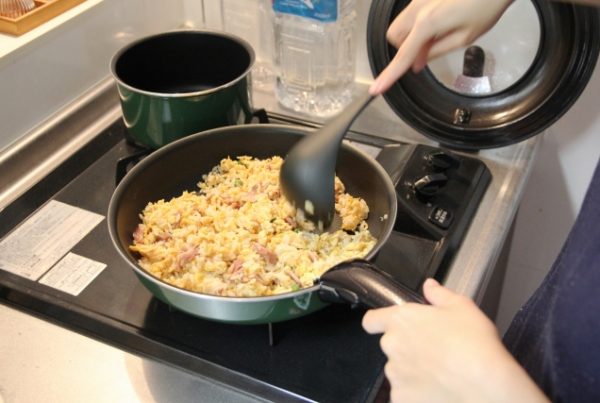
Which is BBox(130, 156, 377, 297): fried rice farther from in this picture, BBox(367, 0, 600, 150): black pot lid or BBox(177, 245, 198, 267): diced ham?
BBox(367, 0, 600, 150): black pot lid

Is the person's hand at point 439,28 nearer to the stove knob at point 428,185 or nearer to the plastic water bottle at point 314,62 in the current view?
the stove knob at point 428,185

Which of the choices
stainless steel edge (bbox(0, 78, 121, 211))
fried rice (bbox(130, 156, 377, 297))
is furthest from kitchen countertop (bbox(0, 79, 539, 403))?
fried rice (bbox(130, 156, 377, 297))

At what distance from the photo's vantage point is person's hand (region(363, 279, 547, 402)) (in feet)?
1.64

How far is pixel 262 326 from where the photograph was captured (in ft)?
2.63

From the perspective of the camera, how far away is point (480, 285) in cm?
88

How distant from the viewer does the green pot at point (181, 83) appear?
965 millimetres

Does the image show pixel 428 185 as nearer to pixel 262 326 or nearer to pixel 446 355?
pixel 262 326

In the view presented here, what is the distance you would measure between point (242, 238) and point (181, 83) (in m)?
0.41

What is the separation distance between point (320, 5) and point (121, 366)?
2.15ft

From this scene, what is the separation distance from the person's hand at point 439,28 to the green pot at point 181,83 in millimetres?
303

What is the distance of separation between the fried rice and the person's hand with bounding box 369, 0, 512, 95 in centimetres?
21

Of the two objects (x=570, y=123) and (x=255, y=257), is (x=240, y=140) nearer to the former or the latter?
(x=255, y=257)

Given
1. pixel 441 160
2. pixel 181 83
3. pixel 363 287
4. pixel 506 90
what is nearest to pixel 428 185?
pixel 441 160

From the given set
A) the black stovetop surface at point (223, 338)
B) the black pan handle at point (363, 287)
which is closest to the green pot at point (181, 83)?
the black stovetop surface at point (223, 338)
